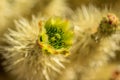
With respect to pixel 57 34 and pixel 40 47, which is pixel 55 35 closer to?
pixel 57 34

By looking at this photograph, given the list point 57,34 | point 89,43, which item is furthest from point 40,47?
point 89,43

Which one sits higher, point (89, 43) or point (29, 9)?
point (29, 9)

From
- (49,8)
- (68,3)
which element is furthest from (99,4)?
(49,8)

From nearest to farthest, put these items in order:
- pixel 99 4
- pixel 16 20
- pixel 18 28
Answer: pixel 18 28 < pixel 16 20 < pixel 99 4

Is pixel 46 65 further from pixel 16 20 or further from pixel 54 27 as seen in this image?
pixel 16 20

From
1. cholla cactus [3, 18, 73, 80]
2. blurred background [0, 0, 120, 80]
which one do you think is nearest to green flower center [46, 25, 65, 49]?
cholla cactus [3, 18, 73, 80]

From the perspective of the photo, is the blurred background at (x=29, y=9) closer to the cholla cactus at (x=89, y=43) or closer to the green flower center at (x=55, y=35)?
the cholla cactus at (x=89, y=43)

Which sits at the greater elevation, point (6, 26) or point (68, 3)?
point (68, 3)
